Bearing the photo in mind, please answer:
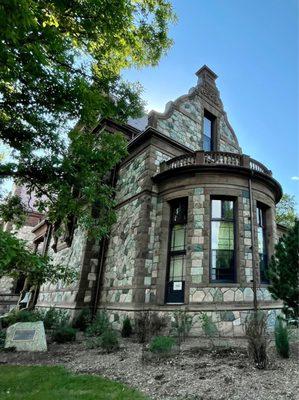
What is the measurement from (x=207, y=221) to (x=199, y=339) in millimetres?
3882

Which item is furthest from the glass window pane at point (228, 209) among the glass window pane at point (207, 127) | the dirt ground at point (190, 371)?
the glass window pane at point (207, 127)

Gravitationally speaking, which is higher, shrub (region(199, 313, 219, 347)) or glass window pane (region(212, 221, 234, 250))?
glass window pane (region(212, 221, 234, 250))

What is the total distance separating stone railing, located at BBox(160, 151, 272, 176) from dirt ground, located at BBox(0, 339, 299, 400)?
261 inches

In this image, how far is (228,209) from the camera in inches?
435

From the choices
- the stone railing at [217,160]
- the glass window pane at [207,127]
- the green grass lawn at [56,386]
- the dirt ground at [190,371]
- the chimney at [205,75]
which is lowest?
the green grass lawn at [56,386]

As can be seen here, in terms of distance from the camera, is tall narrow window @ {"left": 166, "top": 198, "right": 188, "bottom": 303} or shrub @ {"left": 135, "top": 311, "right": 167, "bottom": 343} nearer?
shrub @ {"left": 135, "top": 311, "right": 167, "bottom": 343}

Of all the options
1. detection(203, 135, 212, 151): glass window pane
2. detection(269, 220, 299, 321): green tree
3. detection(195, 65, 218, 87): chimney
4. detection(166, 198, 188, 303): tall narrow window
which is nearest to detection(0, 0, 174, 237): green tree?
detection(166, 198, 188, 303): tall narrow window

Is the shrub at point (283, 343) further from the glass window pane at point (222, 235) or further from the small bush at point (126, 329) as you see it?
the small bush at point (126, 329)

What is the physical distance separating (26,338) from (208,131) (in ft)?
44.1

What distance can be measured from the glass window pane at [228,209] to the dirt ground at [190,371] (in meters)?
4.91

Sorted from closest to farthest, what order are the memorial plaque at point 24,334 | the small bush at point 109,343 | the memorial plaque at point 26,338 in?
the small bush at point 109,343
the memorial plaque at point 26,338
the memorial plaque at point 24,334

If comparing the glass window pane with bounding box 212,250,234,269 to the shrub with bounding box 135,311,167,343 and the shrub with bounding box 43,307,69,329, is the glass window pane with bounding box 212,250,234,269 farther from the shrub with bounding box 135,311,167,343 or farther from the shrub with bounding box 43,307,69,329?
the shrub with bounding box 43,307,69,329

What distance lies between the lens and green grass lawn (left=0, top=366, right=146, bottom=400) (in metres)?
4.20

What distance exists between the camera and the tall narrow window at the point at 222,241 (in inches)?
398
